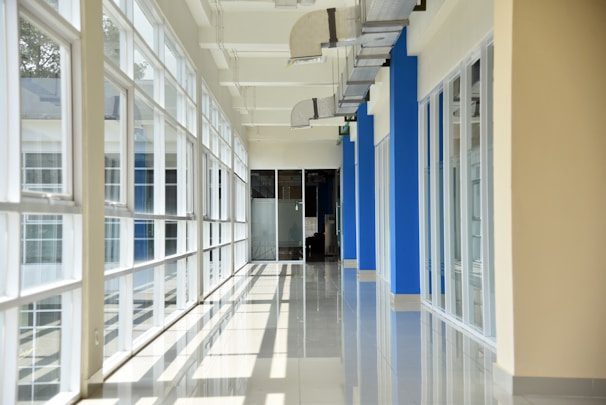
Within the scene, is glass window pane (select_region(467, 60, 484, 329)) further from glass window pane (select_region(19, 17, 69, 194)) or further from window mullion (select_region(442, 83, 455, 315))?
glass window pane (select_region(19, 17, 69, 194))

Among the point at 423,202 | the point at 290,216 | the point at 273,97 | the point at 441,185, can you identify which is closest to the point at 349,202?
the point at 290,216

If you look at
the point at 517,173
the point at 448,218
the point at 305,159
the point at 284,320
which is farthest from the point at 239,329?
the point at 305,159

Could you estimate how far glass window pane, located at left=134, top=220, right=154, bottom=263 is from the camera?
791 cm

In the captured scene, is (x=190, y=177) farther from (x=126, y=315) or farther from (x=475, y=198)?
(x=475, y=198)

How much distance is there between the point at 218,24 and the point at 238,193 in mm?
12148

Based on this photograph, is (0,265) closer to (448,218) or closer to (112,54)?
(112,54)

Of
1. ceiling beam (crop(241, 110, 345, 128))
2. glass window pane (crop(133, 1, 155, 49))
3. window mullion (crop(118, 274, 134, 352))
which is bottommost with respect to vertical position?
window mullion (crop(118, 274, 134, 352))

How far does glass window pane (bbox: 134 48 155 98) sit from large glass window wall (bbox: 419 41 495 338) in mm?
4276

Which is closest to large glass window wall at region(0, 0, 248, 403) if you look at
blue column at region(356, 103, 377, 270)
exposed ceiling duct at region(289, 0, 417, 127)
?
exposed ceiling duct at region(289, 0, 417, 127)

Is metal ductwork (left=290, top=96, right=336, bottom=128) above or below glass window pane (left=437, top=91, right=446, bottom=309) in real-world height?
above

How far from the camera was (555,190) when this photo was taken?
5645mm

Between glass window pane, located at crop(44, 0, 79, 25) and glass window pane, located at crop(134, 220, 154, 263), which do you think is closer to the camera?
glass window pane, located at crop(44, 0, 79, 25)

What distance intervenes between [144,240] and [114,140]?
5.48ft

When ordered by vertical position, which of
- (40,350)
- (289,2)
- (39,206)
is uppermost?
(289,2)
